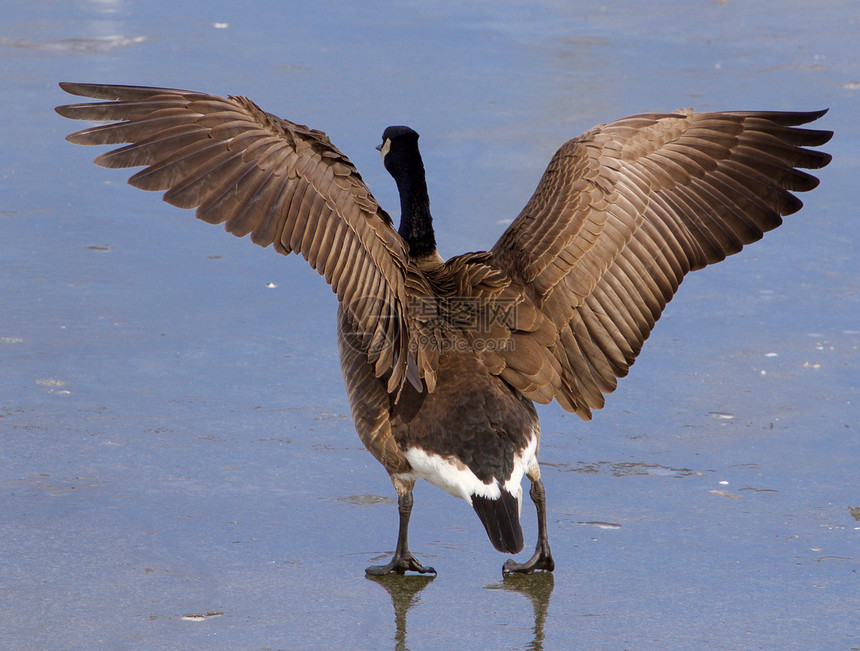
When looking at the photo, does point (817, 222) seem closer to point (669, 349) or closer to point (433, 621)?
point (669, 349)

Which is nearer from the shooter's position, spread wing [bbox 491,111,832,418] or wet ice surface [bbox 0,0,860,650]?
wet ice surface [bbox 0,0,860,650]

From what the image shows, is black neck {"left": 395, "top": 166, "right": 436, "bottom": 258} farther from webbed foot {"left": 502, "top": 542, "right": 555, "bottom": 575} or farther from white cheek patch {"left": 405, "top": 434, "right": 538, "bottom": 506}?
webbed foot {"left": 502, "top": 542, "right": 555, "bottom": 575}

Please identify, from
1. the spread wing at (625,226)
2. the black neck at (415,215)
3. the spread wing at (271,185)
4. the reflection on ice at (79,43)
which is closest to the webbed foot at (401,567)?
the spread wing at (271,185)

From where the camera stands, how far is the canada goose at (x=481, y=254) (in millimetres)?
3855

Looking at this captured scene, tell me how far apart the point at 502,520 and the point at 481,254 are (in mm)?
1077

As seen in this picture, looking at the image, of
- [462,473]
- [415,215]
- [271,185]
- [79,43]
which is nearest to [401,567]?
[462,473]

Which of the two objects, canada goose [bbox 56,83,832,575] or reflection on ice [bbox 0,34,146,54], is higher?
reflection on ice [bbox 0,34,146,54]

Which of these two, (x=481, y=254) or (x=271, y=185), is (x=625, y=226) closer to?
(x=481, y=254)

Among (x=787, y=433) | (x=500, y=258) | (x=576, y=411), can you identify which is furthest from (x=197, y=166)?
(x=787, y=433)

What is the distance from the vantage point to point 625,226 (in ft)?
14.6

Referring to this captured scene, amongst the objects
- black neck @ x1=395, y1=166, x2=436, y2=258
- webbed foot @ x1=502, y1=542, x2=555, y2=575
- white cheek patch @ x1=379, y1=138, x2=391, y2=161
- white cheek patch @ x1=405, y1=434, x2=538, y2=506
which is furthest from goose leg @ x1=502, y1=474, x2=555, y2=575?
white cheek patch @ x1=379, y1=138, x2=391, y2=161

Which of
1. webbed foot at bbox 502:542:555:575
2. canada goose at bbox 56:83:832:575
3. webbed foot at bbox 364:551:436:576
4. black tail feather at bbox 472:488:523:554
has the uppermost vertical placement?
canada goose at bbox 56:83:832:575

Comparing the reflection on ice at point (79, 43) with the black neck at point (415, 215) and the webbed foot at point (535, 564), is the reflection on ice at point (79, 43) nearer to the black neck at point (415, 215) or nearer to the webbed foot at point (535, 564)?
the black neck at point (415, 215)

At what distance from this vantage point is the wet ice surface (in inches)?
144
